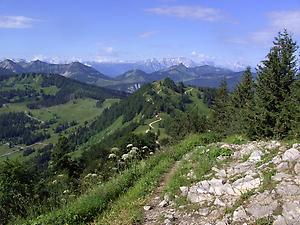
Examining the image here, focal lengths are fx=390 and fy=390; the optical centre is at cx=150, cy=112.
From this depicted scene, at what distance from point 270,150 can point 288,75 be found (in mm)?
32485

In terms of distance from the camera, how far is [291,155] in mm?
13375

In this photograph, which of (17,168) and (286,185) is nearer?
(286,185)

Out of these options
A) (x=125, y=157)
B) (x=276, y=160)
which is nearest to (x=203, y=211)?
(x=276, y=160)

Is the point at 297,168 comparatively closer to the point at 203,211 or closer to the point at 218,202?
the point at 218,202

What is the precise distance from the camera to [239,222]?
35.4ft

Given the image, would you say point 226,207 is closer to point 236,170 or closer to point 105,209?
point 236,170

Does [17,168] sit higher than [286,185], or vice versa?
[286,185]

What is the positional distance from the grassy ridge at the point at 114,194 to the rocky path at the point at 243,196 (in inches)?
45.1

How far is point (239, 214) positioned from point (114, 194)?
561 centimetres

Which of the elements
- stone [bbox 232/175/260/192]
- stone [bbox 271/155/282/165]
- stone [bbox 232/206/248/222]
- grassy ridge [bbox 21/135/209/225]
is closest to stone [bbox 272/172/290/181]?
stone [bbox 232/175/260/192]

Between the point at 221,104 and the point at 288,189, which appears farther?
the point at 221,104

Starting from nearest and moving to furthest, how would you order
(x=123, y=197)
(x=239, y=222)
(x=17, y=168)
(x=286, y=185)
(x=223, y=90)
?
(x=239, y=222)
(x=286, y=185)
(x=123, y=197)
(x=17, y=168)
(x=223, y=90)

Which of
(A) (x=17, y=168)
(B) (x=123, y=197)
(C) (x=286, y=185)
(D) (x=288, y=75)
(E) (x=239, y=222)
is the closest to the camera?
(E) (x=239, y=222)

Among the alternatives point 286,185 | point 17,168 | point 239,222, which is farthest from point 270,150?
point 17,168
